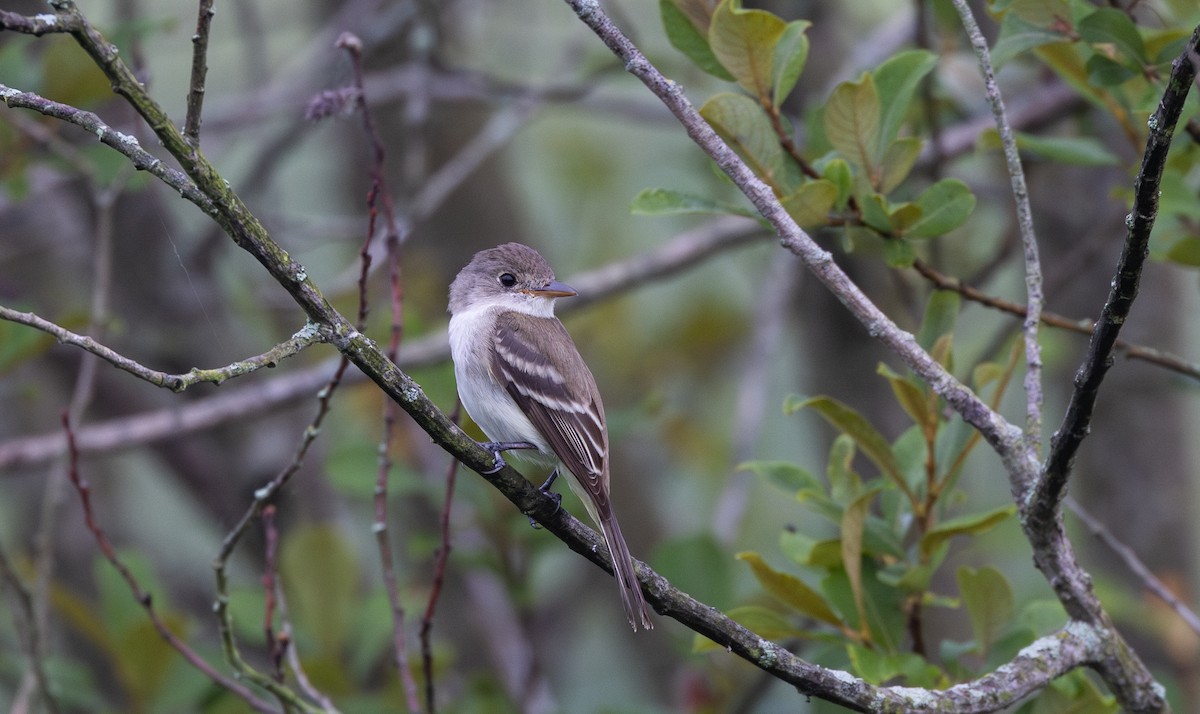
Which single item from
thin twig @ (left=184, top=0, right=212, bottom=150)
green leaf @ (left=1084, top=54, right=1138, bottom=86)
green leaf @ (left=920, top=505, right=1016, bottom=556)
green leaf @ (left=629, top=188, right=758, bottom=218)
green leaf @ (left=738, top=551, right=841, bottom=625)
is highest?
green leaf @ (left=1084, top=54, right=1138, bottom=86)

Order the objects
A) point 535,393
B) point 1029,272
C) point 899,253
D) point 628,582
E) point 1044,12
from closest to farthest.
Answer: point 628,582
point 1029,272
point 899,253
point 1044,12
point 535,393

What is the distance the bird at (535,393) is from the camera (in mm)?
2932

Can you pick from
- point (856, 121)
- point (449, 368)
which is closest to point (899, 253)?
point (856, 121)

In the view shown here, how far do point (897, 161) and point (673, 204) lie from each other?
52 centimetres

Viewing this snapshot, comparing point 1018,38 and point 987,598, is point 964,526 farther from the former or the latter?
point 1018,38

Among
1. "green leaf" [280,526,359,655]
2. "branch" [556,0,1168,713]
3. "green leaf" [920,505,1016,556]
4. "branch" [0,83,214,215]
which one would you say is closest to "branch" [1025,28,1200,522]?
"branch" [556,0,1168,713]

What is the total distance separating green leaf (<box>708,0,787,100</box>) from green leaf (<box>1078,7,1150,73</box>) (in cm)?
69

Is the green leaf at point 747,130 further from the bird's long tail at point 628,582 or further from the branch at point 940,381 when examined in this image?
the bird's long tail at point 628,582

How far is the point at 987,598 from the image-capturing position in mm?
2688

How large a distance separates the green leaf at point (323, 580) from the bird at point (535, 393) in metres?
1.03

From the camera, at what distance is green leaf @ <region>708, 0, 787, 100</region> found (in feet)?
8.03

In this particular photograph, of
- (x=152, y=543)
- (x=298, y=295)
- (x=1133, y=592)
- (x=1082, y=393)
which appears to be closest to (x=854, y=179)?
(x=1082, y=393)

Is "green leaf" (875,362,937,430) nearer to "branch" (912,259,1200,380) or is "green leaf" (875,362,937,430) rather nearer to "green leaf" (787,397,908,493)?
"green leaf" (787,397,908,493)

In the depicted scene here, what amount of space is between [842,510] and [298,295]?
147cm
